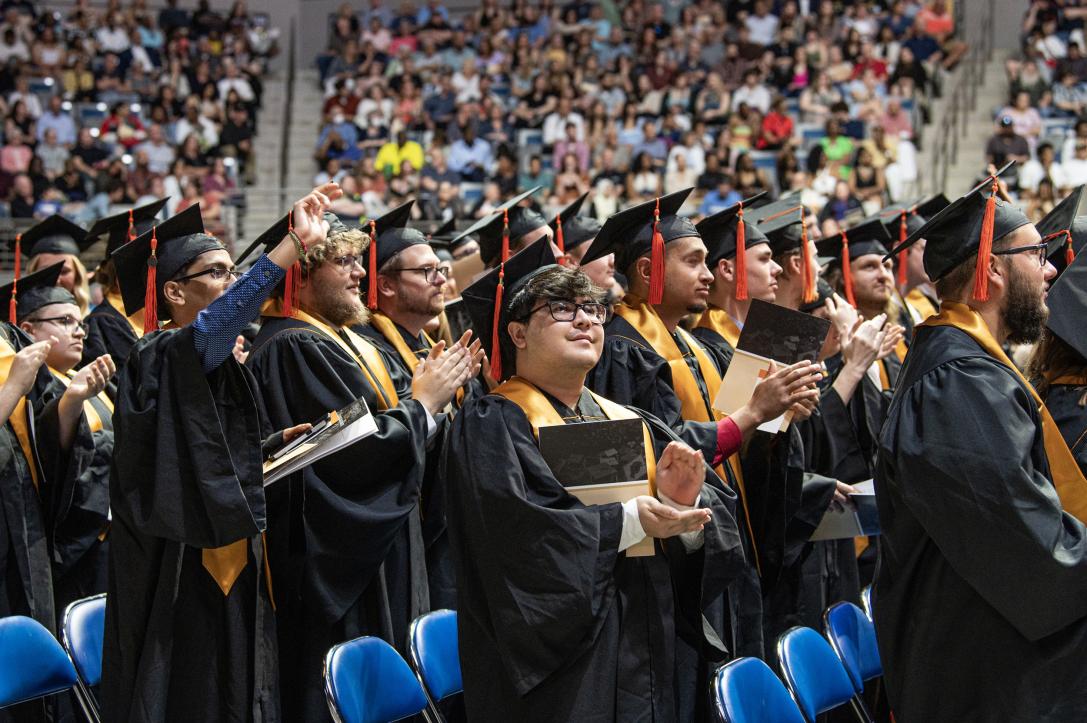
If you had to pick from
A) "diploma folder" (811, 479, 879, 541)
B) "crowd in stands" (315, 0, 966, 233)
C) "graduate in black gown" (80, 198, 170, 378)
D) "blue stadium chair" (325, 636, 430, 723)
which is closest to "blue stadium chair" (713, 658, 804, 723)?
"blue stadium chair" (325, 636, 430, 723)

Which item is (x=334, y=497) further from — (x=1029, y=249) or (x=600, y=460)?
(x=1029, y=249)

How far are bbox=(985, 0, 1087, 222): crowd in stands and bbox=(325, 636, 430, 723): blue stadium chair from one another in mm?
9314

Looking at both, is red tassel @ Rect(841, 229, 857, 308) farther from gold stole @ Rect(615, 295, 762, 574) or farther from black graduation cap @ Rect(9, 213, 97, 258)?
black graduation cap @ Rect(9, 213, 97, 258)

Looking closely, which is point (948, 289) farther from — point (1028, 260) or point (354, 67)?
point (354, 67)

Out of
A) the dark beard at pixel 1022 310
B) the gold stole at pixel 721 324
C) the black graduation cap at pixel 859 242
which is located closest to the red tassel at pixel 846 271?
the black graduation cap at pixel 859 242

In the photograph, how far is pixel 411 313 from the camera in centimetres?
558

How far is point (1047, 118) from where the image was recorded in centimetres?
1531

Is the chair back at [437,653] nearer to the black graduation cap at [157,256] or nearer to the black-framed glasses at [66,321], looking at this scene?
the black graduation cap at [157,256]

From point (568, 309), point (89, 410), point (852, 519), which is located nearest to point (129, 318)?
point (89, 410)

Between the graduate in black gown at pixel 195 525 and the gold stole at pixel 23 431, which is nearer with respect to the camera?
the graduate in black gown at pixel 195 525

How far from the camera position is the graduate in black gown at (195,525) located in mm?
4023

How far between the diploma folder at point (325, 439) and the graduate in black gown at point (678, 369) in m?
1.12

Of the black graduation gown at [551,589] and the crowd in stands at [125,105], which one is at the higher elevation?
the black graduation gown at [551,589]

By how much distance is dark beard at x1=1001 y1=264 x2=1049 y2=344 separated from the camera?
13.0 ft
